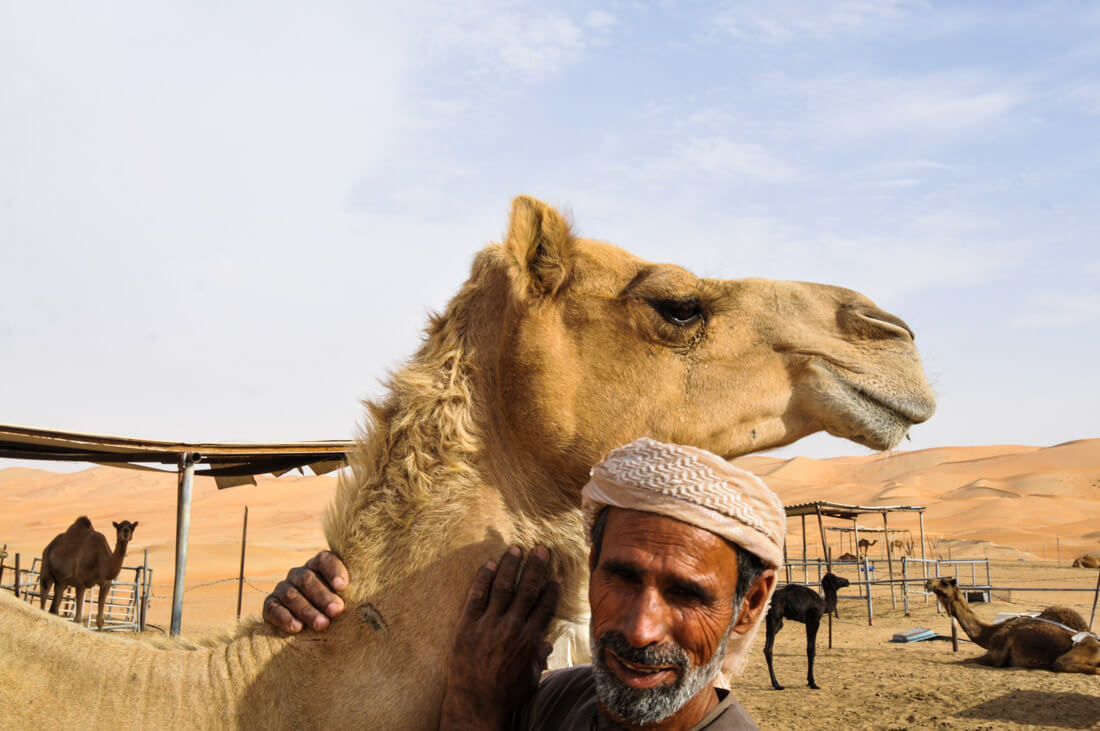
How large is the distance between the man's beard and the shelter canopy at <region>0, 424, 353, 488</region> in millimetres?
6600

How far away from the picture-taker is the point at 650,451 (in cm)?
204

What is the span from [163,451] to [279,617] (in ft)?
26.8

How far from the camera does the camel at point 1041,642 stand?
13.9 m

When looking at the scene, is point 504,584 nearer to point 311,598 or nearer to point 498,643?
point 498,643

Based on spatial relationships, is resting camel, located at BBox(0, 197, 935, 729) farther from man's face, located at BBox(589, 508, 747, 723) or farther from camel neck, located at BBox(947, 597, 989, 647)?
camel neck, located at BBox(947, 597, 989, 647)

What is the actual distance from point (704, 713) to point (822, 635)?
69.6ft

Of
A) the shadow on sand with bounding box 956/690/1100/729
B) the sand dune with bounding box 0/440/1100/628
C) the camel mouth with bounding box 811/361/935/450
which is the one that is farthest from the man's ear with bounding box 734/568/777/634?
the sand dune with bounding box 0/440/1100/628

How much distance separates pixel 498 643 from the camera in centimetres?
198

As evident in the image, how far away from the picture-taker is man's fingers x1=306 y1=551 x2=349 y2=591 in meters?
2.13

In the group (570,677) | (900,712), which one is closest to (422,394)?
(570,677)

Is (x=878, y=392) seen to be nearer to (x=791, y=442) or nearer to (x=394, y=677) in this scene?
(x=791, y=442)

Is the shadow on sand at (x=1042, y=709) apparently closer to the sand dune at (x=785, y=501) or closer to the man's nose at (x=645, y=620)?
the man's nose at (x=645, y=620)

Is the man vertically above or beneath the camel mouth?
beneath

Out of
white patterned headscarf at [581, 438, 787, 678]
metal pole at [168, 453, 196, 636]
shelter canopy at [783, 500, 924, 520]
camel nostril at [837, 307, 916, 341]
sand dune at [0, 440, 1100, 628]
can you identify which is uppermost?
camel nostril at [837, 307, 916, 341]
